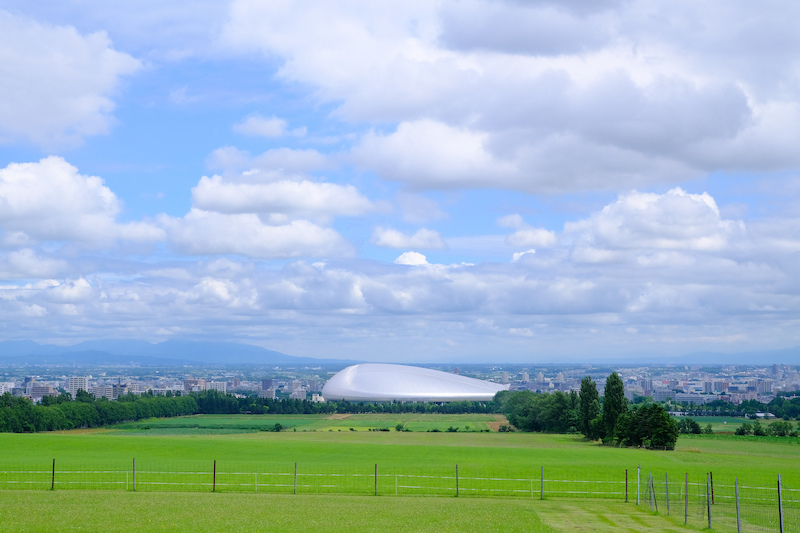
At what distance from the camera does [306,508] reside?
2938 cm

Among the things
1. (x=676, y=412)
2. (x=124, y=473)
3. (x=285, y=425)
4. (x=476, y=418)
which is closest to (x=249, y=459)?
(x=124, y=473)

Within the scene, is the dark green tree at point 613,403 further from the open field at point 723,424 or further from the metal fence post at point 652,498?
the metal fence post at point 652,498

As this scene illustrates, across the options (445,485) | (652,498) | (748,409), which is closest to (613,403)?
(445,485)

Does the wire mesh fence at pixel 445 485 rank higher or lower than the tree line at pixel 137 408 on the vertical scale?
higher

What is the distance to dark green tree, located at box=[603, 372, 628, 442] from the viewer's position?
273ft

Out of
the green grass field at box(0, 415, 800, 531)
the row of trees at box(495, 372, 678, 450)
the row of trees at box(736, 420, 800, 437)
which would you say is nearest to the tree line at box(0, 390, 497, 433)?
the green grass field at box(0, 415, 800, 531)

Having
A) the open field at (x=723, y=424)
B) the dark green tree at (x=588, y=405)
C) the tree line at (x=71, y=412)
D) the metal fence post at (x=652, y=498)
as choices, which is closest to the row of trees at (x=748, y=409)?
the open field at (x=723, y=424)

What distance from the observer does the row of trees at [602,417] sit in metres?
78.0

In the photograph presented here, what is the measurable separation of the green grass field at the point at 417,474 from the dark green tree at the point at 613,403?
4099 millimetres

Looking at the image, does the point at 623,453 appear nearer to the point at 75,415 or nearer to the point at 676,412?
the point at 75,415

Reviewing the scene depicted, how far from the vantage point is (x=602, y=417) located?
8619cm

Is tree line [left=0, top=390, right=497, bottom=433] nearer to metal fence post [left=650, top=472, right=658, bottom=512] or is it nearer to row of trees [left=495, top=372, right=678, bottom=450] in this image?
row of trees [left=495, top=372, right=678, bottom=450]

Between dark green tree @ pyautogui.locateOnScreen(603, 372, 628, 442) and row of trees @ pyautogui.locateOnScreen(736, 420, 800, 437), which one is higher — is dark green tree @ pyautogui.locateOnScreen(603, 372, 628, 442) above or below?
above

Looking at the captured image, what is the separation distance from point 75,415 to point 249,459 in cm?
7051
